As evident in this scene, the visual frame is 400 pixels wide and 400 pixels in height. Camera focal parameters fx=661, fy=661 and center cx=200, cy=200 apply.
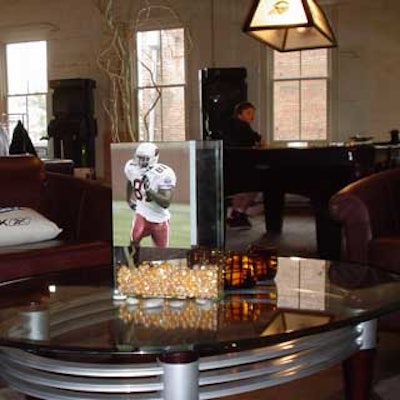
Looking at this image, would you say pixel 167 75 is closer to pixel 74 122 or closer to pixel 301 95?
pixel 74 122

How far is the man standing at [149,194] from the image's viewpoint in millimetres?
1620

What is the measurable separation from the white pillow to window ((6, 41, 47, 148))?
7.15 meters

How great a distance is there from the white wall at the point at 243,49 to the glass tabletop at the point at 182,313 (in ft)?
19.1

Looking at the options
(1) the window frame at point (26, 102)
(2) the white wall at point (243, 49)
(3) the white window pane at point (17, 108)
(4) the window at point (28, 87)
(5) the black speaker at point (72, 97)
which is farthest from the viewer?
(3) the white window pane at point (17, 108)

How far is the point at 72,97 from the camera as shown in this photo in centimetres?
905

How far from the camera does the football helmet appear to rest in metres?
1.63

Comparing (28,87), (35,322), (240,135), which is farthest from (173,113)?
(35,322)

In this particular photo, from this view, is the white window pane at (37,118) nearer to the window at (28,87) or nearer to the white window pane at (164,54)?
the window at (28,87)

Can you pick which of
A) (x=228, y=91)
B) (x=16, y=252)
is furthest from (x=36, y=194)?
(x=228, y=91)

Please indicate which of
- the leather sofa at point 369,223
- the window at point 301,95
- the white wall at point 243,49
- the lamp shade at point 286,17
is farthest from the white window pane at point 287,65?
the leather sofa at point 369,223

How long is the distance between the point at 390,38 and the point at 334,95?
0.92 m

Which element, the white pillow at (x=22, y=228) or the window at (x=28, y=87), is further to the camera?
the window at (x=28, y=87)

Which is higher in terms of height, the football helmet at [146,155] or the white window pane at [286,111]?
the white window pane at [286,111]

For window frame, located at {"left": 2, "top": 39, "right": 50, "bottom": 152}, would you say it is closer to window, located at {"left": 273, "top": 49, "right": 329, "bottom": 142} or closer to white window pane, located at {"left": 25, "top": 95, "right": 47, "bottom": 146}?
white window pane, located at {"left": 25, "top": 95, "right": 47, "bottom": 146}
